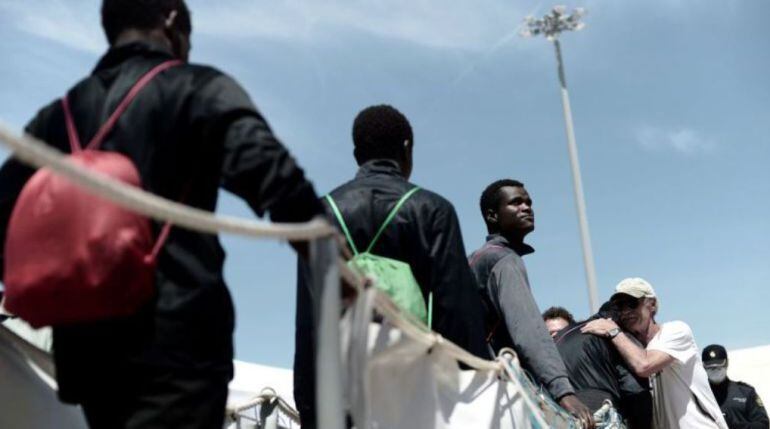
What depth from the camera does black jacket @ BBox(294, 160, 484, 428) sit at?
11.2 feet

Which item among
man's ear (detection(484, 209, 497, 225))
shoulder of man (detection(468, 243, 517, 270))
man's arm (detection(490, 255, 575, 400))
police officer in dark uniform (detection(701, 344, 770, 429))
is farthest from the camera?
police officer in dark uniform (detection(701, 344, 770, 429))

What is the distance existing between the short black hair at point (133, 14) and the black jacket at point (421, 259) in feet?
3.31

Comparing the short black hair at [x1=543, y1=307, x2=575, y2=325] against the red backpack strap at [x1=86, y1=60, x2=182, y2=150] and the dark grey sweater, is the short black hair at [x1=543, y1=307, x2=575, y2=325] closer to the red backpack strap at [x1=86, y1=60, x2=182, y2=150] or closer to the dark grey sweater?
the dark grey sweater

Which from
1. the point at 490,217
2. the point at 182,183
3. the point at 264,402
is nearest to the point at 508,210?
the point at 490,217

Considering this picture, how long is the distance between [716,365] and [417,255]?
677 cm

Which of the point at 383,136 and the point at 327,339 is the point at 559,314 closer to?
the point at 383,136

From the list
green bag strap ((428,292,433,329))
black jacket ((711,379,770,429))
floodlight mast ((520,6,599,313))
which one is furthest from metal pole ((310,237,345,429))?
floodlight mast ((520,6,599,313))

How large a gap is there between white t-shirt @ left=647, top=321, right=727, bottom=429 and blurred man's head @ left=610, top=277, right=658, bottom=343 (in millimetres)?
174

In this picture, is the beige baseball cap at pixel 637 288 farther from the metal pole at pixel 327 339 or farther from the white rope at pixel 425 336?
the metal pole at pixel 327 339

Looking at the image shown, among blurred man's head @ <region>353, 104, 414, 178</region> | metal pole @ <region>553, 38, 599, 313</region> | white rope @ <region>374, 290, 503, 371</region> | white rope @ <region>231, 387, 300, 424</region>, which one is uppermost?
metal pole @ <region>553, 38, 599, 313</region>

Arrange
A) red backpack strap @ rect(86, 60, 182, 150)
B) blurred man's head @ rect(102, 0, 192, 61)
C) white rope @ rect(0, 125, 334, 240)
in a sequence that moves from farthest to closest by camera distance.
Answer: blurred man's head @ rect(102, 0, 192, 61) → red backpack strap @ rect(86, 60, 182, 150) → white rope @ rect(0, 125, 334, 240)

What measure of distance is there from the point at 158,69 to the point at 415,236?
131 cm

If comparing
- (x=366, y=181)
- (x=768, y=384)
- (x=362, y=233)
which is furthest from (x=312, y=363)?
(x=768, y=384)

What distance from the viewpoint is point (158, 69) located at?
2.39 m
